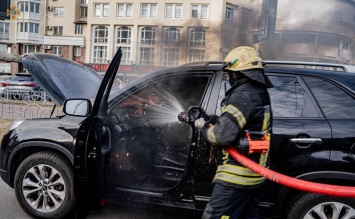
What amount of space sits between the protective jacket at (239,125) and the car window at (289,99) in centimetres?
63

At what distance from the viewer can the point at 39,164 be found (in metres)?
3.36

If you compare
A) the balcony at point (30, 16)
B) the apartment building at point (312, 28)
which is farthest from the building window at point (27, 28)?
the apartment building at point (312, 28)

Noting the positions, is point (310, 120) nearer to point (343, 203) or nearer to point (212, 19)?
point (343, 203)

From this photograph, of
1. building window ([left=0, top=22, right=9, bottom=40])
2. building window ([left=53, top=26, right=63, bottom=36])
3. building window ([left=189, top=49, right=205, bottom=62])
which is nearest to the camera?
building window ([left=189, top=49, right=205, bottom=62])

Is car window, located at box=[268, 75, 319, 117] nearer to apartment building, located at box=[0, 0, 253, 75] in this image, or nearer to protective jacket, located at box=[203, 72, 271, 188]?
protective jacket, located at box=[203, 72, 271, 188]

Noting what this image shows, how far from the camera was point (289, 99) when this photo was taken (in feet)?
9.77

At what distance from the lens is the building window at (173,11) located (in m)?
5.12

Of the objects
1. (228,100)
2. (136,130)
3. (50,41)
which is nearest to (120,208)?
(136,130)

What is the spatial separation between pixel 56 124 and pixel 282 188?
227cm

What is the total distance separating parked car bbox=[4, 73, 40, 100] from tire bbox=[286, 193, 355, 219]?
13.7 meters

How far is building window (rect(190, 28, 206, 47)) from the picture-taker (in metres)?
5.59

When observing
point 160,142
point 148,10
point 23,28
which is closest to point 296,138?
point 160,142

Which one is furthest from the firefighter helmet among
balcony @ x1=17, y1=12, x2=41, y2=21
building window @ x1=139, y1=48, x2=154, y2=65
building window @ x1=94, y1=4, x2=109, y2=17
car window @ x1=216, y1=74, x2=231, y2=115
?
balcony @ x1=17, y1=12, x2=41, y2=21

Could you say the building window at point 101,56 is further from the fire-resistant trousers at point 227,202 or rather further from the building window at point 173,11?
the fire-resistant trousers at point 227,202
